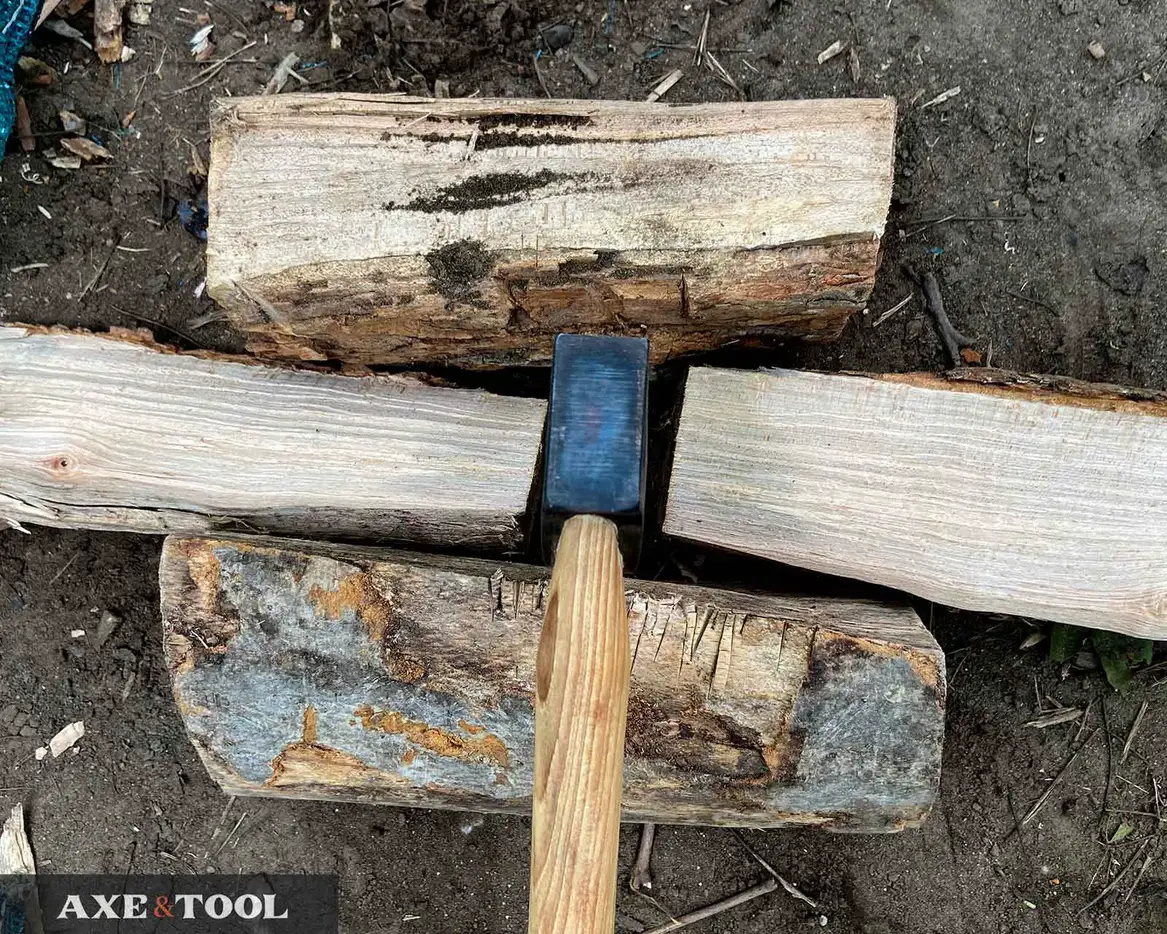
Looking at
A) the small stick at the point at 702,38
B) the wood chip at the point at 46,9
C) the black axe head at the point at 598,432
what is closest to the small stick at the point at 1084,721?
the black axe head at the point at 598,432

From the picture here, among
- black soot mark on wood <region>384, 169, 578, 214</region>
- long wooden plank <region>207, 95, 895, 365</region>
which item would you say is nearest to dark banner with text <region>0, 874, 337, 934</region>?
long wooden plank <region>207, 95, 895, 365</region>

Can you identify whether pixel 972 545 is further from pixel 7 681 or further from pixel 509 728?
pixel 7 681

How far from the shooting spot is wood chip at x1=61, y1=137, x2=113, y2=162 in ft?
7.88

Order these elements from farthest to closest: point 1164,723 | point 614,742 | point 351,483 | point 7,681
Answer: point 7,681
point 1164,723
point 351,483
point 614,742

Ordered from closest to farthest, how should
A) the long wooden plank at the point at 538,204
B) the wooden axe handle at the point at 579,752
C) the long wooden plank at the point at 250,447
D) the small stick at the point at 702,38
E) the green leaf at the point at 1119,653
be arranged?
the wooden axe handle at the point at 579,752 < the long wooden plank at the point at 538,204 < the long wooden plank at the point at 250,447 < the green leaf at the point at 1119,653 < the small stick at the point at 702,38

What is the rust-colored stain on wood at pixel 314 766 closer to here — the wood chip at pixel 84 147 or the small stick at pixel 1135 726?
the wood chip at pixel 84 147

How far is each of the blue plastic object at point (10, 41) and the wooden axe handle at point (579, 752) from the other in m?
2.04

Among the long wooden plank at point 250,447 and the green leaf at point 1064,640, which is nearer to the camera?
the long wooden plank at point 250,447

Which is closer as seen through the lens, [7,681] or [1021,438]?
[1021,438]

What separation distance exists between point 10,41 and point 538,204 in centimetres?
166

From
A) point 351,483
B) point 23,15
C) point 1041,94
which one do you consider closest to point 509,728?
point 351,483

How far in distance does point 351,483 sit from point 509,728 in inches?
24.3

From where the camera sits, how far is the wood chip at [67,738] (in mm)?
2457

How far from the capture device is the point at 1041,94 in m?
2.29
